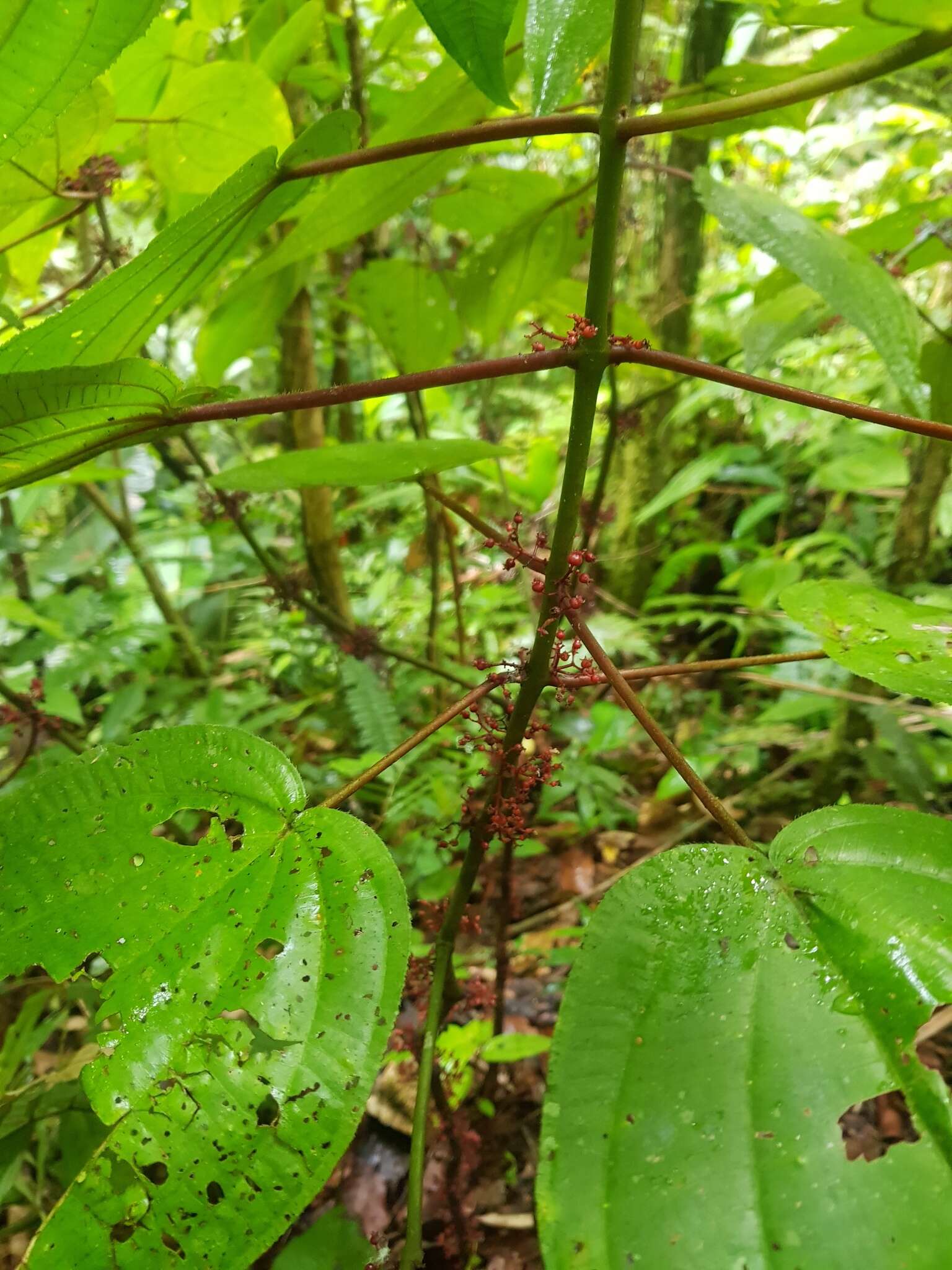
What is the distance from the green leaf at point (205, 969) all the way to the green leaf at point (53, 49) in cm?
38

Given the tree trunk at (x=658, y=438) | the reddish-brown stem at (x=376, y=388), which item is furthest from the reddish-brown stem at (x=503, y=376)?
the tree trunk at (x=658, y=438)

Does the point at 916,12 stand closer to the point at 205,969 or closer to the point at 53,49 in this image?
the point at 53,49

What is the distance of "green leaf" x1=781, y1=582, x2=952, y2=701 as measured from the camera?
434mm

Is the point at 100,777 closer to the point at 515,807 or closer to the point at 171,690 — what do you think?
the point at 515,807

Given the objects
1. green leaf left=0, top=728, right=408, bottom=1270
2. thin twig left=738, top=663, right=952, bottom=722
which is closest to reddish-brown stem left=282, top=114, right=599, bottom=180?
green leaf left=0, top=728, right=408, bottom=1270

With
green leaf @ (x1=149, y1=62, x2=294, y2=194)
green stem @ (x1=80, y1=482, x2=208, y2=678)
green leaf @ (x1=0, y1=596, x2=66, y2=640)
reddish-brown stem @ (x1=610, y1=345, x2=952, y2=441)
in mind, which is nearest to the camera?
reddish-brown stem @ (x1=610, y1=345, x2=952, y2=441)

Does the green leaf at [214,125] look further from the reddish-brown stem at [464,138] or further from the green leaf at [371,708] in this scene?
the green leaf at [371,708]

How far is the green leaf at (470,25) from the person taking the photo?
377mm

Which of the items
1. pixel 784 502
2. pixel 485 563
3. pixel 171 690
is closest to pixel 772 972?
pixel 171 690

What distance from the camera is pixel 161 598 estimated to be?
1811mm

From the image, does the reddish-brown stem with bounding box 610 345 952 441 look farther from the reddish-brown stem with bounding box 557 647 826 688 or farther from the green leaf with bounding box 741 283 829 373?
the green leaf with bounding box 741 283 829 373

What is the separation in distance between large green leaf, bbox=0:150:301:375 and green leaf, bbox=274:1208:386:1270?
0.85 m

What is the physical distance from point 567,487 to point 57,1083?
88 cm

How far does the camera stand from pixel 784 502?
88.7 inches
